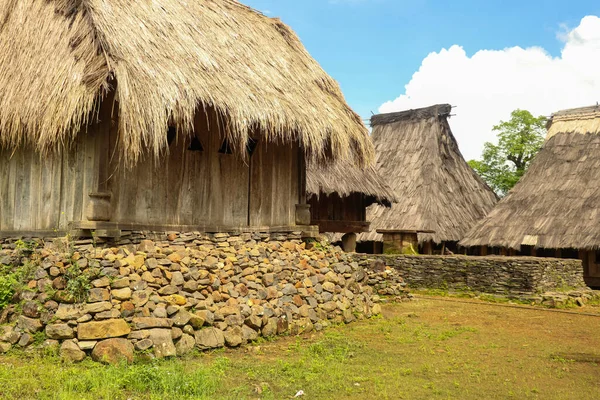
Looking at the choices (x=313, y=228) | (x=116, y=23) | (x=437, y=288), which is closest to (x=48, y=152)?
(x=116, y=23)

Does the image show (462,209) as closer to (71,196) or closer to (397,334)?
(397,334)

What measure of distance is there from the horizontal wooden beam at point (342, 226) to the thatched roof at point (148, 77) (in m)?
6.57

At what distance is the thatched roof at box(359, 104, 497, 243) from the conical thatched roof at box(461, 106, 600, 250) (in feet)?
6.49

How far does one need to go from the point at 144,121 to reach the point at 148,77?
713 millimetres

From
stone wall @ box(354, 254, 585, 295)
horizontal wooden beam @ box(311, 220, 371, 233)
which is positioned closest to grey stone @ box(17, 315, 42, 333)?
stone wall @ box(354, 254, 585, 295)

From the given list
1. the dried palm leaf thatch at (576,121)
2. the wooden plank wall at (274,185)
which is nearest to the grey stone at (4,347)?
the wooden plank wall at (274,185)

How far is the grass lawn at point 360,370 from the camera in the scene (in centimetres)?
571

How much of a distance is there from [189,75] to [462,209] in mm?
15270

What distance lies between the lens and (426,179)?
21.7 m

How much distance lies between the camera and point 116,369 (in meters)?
6.22

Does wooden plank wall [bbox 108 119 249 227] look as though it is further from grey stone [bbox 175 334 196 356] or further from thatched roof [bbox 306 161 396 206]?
thatched roof [bbox 306 161 396 206]

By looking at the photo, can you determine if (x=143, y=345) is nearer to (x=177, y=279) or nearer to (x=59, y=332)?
(x=59, y=332)

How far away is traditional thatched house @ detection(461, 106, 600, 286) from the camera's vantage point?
16812 mm

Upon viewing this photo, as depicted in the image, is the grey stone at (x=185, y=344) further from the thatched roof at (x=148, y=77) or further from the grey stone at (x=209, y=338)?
the thatched roof at (x=148, y=77)
